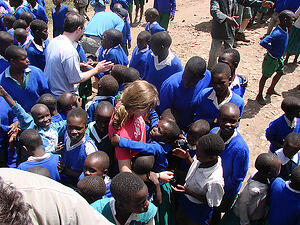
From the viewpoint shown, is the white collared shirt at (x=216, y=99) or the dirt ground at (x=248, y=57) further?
the dirt ground at (x=248, y=57)

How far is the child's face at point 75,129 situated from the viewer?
2564 mm

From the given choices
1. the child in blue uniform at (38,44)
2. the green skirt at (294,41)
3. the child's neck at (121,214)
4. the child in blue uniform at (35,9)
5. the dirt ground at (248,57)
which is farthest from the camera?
the child in blue uniform at (35,9)

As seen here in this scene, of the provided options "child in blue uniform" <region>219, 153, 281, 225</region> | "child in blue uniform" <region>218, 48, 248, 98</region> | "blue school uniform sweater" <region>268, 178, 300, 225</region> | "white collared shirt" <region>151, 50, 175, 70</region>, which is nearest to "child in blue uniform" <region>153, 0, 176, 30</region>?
"white collared shirt" <region>151, 50, 175, 70</region>

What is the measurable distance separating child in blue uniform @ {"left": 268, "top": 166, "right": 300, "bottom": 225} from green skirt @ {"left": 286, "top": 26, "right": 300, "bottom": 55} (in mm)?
4655

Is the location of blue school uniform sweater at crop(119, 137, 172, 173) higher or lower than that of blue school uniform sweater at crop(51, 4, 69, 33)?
lower

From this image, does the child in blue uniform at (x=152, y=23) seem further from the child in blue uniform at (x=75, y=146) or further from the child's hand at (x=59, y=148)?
the child's hand at (x=59, y=148)

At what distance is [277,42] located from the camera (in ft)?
15.7

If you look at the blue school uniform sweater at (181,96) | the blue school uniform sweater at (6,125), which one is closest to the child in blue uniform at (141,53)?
the blue school uniform sweater at (181,96)

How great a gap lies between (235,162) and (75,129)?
1.59 metres

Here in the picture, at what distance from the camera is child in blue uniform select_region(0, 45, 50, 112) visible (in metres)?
3.11

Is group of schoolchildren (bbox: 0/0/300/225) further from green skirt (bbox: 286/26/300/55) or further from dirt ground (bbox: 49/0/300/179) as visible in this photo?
green skirt (bbox: 286/26/300/55)

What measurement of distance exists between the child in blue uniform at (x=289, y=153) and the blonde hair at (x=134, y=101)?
58.2 inches

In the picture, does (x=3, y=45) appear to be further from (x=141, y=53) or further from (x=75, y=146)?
(x=75, y=146)

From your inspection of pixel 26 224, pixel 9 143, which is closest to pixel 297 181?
pixel 26 224
